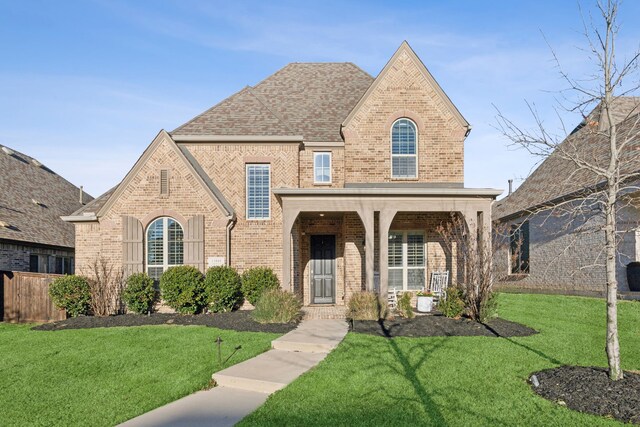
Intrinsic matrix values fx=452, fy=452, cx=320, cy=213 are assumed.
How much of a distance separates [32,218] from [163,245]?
8.66 m

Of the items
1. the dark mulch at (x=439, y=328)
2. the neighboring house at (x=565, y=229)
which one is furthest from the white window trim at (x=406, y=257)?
the dark mulch at (x=439, y=328)

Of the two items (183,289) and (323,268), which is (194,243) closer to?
(183,289)

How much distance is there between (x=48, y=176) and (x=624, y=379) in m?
26.1

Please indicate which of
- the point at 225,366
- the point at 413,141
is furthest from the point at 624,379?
the point at 413,141

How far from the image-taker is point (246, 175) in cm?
1514

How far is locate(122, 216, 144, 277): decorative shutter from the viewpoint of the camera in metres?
13.9

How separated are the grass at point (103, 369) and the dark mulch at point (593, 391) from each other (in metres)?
4.94

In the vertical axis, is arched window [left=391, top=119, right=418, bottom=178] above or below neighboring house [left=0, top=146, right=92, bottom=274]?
above

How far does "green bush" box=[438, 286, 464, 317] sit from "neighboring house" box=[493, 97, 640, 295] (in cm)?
216

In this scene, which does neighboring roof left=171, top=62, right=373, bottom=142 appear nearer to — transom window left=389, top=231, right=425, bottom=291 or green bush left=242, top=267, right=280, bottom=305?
transom window left=389, top=231, right=425, bottom=291

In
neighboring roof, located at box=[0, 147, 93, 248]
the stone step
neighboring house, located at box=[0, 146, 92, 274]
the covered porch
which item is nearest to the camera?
the stone step

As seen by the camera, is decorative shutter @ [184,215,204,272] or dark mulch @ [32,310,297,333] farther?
decorative shutter @ [184,215,204,272]

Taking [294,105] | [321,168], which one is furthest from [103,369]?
[294,105]

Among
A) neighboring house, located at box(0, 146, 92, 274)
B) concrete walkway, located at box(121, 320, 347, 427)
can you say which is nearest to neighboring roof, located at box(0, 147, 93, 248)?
neighboring house, located at box(0, 146, 92, 274)
